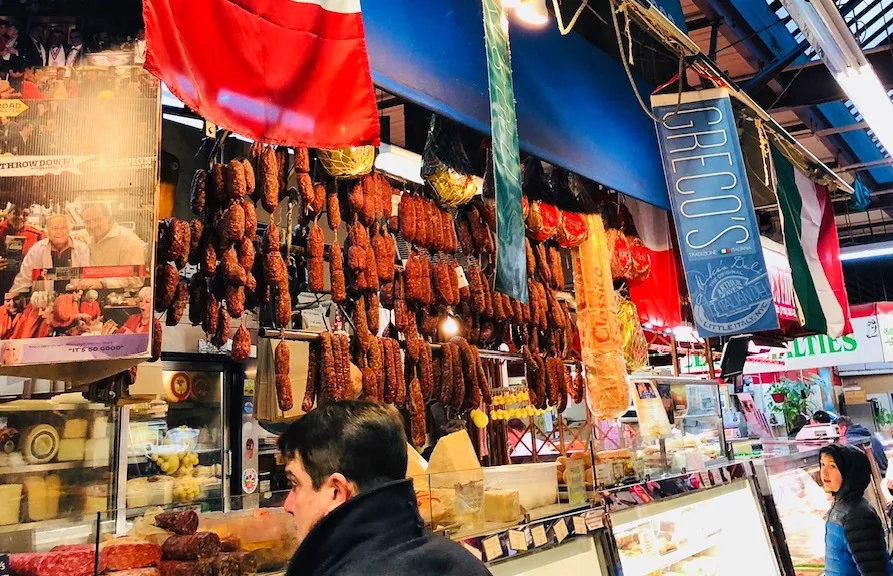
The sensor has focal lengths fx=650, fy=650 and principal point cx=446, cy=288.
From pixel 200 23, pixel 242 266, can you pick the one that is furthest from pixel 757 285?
pixel 200 23

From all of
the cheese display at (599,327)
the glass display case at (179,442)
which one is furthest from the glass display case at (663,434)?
the glass display case at (179,442)

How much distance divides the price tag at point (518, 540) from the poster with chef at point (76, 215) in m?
1.67

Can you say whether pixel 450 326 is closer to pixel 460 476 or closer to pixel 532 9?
pixel 460 476

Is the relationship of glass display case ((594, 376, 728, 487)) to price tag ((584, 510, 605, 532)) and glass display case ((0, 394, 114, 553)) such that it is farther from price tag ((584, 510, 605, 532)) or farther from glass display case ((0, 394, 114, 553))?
glass display case ((0, 394, 114, 553))

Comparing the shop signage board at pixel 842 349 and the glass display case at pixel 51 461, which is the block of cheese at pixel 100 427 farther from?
the shop signage board at pixel 842 349

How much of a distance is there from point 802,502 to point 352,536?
5.99m

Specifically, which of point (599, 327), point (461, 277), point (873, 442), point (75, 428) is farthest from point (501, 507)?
point (873, 442)

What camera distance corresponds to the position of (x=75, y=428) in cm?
517

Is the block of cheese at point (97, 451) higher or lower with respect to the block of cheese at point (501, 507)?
higher

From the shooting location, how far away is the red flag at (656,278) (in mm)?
6344

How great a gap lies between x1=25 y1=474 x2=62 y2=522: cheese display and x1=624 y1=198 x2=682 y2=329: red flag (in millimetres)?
5098

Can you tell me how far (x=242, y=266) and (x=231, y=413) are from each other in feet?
16.2

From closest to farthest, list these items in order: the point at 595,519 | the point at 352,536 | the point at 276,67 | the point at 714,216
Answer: the point at 352,536 < the point at 276,67 < the point at 595,519 < the point at 714,216

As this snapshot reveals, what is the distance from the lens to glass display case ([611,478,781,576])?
13.6 feet
